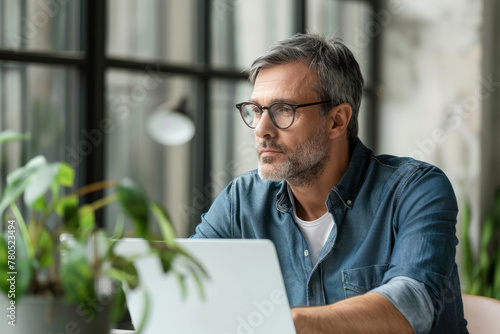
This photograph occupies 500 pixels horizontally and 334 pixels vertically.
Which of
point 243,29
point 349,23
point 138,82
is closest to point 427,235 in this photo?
point 138,82

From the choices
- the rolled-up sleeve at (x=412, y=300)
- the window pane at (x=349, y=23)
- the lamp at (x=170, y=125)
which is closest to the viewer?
the rolled-up sleeve at (x=412, y=300)

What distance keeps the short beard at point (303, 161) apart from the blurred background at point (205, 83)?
3.25 feet

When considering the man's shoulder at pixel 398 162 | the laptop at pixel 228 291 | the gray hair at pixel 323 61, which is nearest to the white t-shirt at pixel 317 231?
the man's shoulder at pixel 398 162

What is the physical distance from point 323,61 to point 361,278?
0.66 m

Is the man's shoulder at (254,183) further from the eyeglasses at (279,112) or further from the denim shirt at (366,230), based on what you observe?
the eyeglasses at (279,112)

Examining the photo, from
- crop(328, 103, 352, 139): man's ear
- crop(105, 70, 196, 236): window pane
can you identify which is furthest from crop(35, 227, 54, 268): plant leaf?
crop(105, 70, 196, 236): window pane

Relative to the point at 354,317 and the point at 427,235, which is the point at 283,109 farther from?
the point at 354,317

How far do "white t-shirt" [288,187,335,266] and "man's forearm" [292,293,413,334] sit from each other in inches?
18.1

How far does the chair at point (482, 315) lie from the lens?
1.65 m

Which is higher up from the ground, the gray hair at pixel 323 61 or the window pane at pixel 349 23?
the window pane at pixel 349 23

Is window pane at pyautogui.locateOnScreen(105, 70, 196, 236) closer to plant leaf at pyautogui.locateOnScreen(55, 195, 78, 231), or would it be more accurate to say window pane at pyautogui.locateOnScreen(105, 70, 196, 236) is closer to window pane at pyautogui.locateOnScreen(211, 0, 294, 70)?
window pane at pyautogui.locateOnScreen(211, 0, 294, 70)

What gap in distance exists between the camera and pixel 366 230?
1.78 metres

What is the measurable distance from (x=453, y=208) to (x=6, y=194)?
1156 millimetres

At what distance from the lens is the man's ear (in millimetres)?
1994
